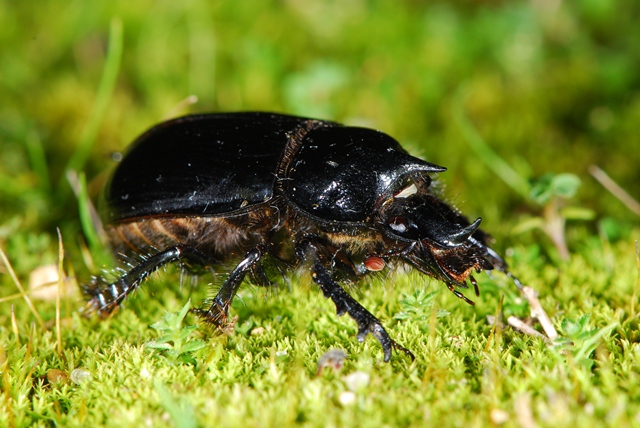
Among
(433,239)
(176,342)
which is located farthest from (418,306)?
(176,342)

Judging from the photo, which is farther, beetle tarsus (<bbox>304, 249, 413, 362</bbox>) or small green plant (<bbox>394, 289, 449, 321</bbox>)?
small green plant (<bbox>394, 289, 449, 321</bbox>)

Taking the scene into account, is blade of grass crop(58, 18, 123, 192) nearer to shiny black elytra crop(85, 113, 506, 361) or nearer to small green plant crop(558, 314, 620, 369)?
shiny black elytra crop(85, 113, 506, 361)

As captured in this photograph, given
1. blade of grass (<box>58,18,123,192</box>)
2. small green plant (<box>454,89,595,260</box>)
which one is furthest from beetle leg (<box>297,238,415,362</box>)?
blade of grass (<box>58,18,123,192</box>)

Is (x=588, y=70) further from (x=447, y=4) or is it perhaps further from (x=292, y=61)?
(x=292, y=61)

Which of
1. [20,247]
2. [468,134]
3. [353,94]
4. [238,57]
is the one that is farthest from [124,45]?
[468,134]

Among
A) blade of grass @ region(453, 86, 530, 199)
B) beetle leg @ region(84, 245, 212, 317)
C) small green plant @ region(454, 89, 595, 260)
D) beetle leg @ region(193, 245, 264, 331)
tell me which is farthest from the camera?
blade of grass @ region(453, 86, 530, 199)

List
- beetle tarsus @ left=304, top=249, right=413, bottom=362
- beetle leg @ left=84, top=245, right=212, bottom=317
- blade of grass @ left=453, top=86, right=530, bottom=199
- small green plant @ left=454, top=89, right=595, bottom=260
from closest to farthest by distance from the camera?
beetle tarsus @ left=304, top=249, right=413, bottom=362, beetle leg @ left=84, top=245, right=212, bottom=317, small green plant @ left=454, top=89, right=595, bottom=260, blade of grass @ left=453, top=86, right=530, bottom=199

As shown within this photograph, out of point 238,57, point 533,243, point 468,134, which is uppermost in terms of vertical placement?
point 238,57
